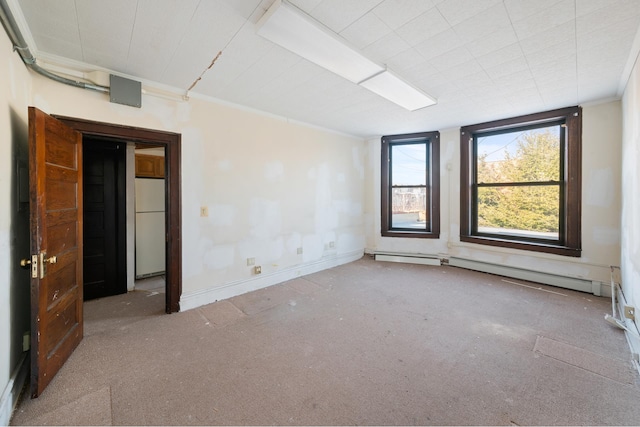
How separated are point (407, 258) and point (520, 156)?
2.50 m

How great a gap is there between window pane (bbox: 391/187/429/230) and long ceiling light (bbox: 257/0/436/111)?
97.9 inches

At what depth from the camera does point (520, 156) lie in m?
4.07

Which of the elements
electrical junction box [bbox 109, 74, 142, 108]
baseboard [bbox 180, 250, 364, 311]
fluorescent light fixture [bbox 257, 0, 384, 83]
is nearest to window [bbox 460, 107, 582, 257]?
baseboard [bbox 180, 250, 364, 311]

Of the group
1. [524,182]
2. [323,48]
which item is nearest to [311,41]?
[323,48]

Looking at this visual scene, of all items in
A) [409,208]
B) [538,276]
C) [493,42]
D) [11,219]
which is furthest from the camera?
[409,208]

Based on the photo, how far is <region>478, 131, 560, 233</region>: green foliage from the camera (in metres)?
3.83

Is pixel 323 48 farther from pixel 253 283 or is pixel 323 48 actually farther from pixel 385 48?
pixel 253 283

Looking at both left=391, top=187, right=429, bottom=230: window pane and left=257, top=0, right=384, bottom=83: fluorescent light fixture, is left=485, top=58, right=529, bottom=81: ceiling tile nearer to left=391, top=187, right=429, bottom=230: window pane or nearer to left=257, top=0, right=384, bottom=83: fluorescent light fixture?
left=257, top=0, right=384, bottom=83: fluorescent light fixture

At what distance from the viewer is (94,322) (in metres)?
2.68

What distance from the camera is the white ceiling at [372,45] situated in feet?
5.57

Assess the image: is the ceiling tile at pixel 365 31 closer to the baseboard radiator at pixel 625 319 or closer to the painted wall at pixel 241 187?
the painted wall at pixel 241 187

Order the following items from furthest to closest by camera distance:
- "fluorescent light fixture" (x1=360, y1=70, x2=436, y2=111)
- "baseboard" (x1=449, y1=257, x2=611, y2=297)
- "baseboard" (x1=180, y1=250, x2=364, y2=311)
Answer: "baseboard" (x1=449, y1=257, x2=611, y2=297) < "baseboard" (x1=180, y1=250, x2=364, y2=311) < "fluorescent light fixture" (x1=360, y1=70, x2=436, y2=111)

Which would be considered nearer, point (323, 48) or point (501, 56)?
point (323, 48)

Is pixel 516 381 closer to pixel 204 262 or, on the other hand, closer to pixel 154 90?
pixel 204 262
